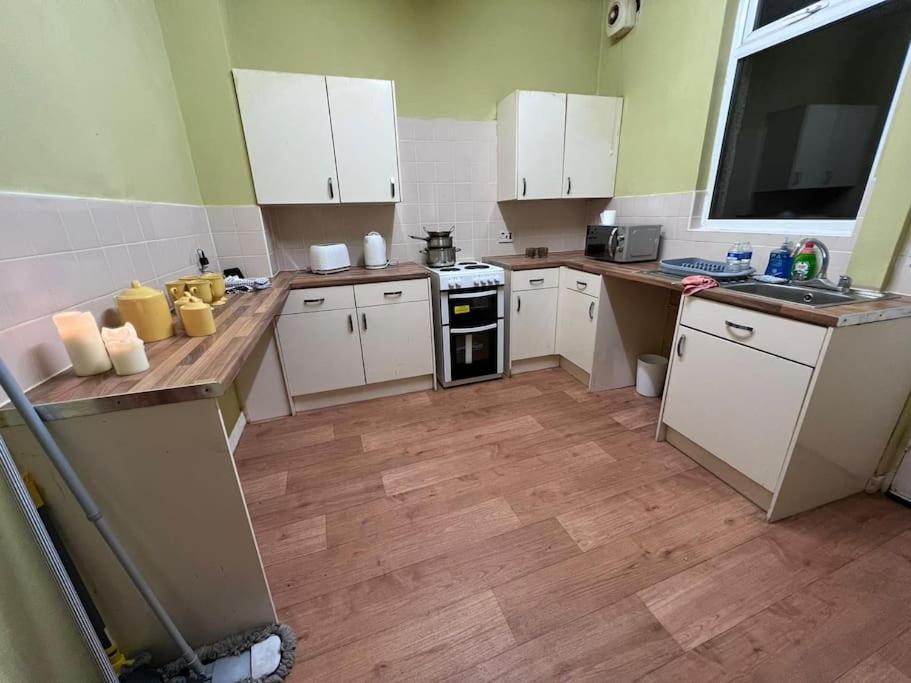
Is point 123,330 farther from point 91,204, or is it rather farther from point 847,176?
point 847,176

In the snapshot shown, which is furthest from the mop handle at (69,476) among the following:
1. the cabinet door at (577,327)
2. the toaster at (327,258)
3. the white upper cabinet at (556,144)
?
the white upper cabinet at (556,144)

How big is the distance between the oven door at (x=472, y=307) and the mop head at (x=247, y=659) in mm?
1758

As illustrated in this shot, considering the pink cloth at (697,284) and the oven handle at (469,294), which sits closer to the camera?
the pink cloth at (697,284)

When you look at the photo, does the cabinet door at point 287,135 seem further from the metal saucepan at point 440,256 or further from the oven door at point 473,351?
the oven door at point 473,351

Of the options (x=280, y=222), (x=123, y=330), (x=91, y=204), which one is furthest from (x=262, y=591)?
(x=280, y=222)

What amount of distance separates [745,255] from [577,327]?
100 centimetres

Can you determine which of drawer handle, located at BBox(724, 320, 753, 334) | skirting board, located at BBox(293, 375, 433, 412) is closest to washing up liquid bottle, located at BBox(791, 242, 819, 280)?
drawer handle, located at BBox(724, 320, 753, 334)

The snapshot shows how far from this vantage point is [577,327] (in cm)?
254

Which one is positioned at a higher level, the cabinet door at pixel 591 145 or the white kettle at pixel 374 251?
the cabinet door at pixel 591 145

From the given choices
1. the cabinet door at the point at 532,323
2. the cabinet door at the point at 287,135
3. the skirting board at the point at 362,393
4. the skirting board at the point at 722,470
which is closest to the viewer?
the skirting board at the point at 722,470

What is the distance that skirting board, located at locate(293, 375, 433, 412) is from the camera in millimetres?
2387

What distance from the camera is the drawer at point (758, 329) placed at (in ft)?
4.01

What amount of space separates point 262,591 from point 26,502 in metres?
0.61

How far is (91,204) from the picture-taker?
45.0 inches
